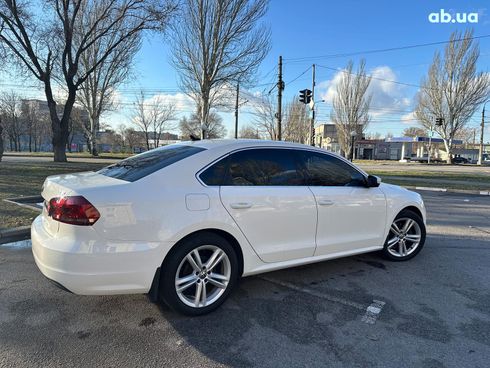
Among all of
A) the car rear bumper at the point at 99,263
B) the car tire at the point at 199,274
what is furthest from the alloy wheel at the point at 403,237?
the car rear bumper at the point at 99,263

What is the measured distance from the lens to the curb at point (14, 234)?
5.27 metres

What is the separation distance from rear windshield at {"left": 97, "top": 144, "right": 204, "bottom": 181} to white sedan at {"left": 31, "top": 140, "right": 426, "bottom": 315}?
0.02 meters

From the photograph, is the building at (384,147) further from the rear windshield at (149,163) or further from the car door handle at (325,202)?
the rear windshield at (149,163)

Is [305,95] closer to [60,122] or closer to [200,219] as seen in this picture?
[60,122]

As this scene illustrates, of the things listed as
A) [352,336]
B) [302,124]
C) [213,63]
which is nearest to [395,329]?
[352,336]

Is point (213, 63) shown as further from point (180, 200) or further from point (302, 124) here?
point (302, 124)

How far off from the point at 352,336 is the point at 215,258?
4.45 ft

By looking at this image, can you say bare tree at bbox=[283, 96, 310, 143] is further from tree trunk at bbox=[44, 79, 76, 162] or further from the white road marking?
the white road marking

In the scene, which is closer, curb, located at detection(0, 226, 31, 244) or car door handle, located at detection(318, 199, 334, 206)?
car door handle, located at detection(318, 199, 334, 206)

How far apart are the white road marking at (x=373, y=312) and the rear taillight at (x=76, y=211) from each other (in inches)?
99.5

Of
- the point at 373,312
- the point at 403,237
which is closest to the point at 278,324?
the point at 373,312

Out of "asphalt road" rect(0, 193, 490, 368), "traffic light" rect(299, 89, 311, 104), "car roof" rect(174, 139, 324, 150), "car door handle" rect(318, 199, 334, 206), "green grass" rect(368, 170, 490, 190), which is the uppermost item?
"traffic light" rect(299, 89, 311, 104)

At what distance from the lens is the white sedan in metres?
2.72

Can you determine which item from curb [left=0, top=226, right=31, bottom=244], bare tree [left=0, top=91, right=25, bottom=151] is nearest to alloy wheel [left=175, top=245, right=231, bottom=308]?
curb [left=0, top=226, right=31, bottom=244]
